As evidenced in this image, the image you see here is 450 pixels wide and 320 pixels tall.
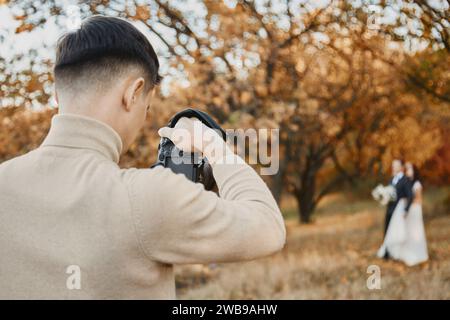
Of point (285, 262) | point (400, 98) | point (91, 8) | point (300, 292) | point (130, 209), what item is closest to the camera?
point (130, 209)

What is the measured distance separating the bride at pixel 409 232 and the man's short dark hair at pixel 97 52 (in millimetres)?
8969

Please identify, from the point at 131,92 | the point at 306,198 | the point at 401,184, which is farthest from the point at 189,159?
the point at 306,198

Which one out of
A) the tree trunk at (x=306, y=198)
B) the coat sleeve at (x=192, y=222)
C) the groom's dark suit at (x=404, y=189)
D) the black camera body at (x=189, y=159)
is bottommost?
the coat sleeve at (x=192, y=222)

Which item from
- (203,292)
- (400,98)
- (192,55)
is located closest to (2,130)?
(192,55)

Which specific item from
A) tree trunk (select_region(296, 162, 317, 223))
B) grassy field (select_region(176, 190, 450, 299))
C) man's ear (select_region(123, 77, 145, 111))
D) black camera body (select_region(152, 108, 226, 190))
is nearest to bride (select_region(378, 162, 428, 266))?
grassy field (select_region(176, 190, 450, 299))

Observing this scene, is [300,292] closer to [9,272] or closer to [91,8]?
[91,8]

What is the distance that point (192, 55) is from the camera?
724cm

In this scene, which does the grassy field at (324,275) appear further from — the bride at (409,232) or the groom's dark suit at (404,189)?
the groom's dark suit at (404,189)

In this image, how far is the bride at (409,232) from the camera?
9.43 metres

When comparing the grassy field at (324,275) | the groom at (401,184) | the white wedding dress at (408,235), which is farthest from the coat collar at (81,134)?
the white wedding dress at (408,235)

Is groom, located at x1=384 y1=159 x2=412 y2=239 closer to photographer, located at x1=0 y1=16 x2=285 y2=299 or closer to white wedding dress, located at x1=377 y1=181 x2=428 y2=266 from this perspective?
white wedding dress, located at x1=377 y1=181 x2=428 y2=266

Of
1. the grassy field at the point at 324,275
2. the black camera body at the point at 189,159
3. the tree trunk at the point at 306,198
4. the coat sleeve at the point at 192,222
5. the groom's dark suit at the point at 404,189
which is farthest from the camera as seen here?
the tree trunk at the point at 306,198

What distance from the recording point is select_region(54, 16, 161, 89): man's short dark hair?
106 centimetres

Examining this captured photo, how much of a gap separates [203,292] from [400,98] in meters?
11.1
